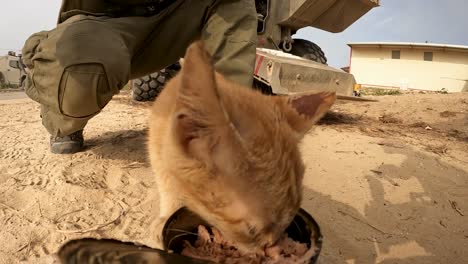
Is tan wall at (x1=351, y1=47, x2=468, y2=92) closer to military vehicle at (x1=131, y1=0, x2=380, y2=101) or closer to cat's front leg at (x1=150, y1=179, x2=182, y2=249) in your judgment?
military vehicle at (x1=131, y1=0, x2=380, y2=101)

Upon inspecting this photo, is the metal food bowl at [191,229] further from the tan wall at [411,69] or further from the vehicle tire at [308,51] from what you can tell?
the tan wall at [411,69]

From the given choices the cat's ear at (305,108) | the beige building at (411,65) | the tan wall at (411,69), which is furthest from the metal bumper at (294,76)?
the tan wall at (411,69)

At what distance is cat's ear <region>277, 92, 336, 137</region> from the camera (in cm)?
156

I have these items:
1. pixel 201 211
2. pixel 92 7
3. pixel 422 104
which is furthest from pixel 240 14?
pixel 422 104

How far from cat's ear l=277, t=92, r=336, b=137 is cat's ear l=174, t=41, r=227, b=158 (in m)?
0.52

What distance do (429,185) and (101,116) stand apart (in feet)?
14.3

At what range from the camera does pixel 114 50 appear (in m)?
2.43

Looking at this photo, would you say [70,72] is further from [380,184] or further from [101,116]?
[101,116]

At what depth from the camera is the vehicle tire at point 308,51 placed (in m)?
8.31

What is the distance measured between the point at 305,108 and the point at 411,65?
25104 mm

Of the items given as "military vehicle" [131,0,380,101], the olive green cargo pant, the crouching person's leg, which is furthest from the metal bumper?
the crouching person's leg

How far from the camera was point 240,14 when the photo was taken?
121 inches

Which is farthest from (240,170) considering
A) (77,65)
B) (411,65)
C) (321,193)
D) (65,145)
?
(411,65)

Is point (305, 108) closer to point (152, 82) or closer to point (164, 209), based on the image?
point (164, 209)
